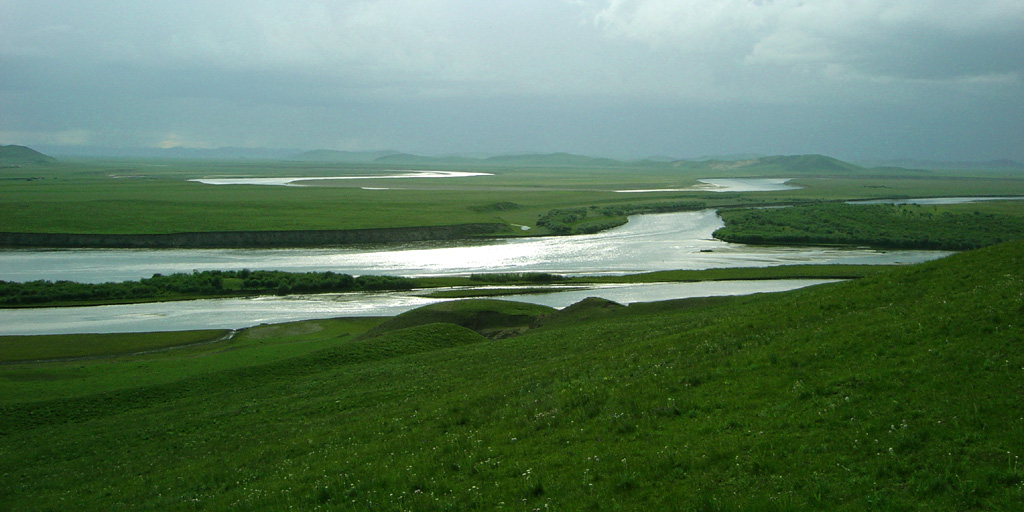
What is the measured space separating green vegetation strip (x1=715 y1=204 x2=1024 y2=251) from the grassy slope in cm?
7071

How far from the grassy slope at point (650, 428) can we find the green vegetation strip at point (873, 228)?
70711mm

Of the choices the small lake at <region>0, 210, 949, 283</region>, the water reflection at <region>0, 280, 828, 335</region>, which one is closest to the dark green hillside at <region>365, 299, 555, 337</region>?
the water reflection at <region>0, 280, 828, 335</region>

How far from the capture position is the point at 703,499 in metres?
7.78

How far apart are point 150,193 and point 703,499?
155 m

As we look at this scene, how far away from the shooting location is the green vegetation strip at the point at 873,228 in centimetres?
8144

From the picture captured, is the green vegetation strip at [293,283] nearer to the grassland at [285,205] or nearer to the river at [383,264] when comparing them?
the river at [383,264]

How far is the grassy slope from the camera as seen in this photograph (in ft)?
26.5

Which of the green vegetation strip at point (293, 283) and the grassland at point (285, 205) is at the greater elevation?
the grassland at point (285, 205)

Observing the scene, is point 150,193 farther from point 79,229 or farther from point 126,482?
point 126,482

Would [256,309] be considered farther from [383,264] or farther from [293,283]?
[383,264]

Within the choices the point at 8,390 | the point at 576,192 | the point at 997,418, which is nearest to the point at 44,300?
the point at 8,390

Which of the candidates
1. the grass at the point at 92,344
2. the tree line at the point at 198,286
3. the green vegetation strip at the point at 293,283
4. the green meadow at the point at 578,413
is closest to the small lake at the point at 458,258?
the green vegetation strip at the point at 293,283

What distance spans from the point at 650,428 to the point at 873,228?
95715 millimetres

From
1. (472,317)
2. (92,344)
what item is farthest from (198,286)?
(472,317)
